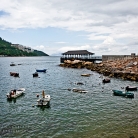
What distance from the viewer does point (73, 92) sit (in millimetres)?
55469

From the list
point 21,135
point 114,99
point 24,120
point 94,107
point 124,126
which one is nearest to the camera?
point 21,135

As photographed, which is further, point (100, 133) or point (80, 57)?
point (80, 57)

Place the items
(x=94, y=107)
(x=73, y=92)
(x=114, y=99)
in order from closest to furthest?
(x=94, y=107), (x=114, y=99), (x=73, y=92)

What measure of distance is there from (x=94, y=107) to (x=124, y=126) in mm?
10412

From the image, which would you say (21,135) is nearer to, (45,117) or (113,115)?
(45,117)

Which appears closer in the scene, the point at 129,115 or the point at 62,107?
the point at 129,115

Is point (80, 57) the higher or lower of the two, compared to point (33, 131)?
higher

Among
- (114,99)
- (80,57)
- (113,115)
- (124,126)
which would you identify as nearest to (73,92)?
(114,99)

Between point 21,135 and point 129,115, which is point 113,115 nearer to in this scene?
point 129,115

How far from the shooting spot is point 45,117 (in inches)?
1396

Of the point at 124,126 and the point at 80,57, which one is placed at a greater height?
the point at 80,57

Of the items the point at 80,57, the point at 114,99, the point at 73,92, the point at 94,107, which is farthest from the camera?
the point at 80,57

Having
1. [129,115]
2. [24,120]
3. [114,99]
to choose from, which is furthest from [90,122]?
[114,99]

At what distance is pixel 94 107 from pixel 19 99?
735 inches
